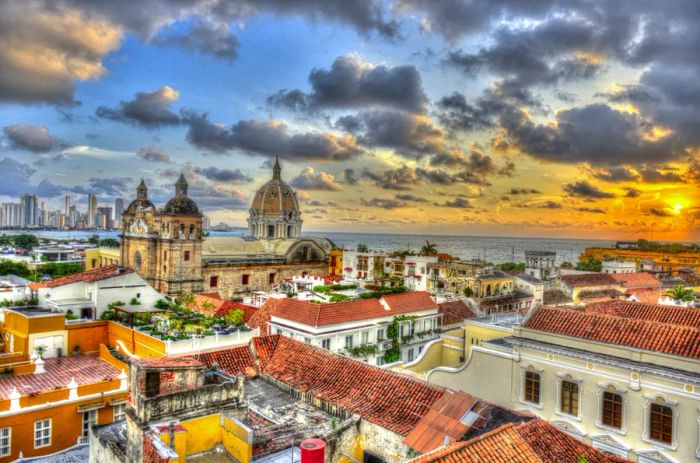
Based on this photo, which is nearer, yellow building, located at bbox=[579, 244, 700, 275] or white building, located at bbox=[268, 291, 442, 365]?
white building, located at bbox=[268, 291, 442, 365]

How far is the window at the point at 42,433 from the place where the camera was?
54.1 ft

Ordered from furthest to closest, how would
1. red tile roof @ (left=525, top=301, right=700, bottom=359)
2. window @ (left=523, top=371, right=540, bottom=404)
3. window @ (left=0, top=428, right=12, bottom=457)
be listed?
window @ (left=523, top=371, right=540, bottom=404), window @ (left=0, top=428, right=12, bottom=457), red tile roof @ (left=525, top=301, right=700, bottom=359)

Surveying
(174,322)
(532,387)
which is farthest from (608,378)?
(174,322)

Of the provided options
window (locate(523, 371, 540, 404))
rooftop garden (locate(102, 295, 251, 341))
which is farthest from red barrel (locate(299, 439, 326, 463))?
window (locate(523, 371, 540, 404))

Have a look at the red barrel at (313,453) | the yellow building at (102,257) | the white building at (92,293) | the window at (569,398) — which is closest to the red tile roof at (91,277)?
the white building at (92,293)

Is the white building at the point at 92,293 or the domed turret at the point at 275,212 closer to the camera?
the white building at the point at 92,293

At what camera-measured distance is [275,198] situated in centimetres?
7950

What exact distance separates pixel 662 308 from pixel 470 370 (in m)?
9.10

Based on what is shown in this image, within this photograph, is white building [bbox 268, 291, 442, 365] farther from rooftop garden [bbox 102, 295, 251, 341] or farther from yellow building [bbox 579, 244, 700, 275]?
yellow building [bbox 579, 244, 700, 275]

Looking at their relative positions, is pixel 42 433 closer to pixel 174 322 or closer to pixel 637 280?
pixel 174 322

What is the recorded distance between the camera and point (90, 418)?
17750mm

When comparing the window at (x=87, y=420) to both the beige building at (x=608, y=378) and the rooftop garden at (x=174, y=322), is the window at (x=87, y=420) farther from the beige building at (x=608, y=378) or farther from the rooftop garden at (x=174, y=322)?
the beige building at (x=608, y=378)

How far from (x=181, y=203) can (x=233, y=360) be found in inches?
1703

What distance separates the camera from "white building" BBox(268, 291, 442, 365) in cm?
2498
